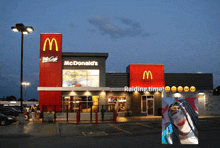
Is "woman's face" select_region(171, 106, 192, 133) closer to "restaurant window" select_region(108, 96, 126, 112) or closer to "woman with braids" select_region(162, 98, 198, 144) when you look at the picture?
"woman with braids" select_region(162, 98, 198, 144)

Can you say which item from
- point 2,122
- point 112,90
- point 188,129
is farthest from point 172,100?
point 112,90

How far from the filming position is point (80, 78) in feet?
113

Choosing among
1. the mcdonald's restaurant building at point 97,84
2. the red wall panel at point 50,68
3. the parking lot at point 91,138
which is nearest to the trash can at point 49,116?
the parking lot at point 91,138

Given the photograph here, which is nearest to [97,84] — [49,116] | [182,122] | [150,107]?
[150,107]

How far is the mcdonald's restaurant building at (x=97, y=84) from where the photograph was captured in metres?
33.7

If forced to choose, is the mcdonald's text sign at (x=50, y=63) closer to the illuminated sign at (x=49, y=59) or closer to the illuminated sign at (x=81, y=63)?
the illuminated sign at (x=49, y=59)

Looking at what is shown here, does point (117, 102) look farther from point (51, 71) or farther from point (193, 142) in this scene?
point (193, 142)

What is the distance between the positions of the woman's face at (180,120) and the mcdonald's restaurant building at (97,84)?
27389 millimetres

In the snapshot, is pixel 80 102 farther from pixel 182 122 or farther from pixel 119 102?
pixel 182 122

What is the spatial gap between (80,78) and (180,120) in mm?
28908

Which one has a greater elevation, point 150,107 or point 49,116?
point 150,107

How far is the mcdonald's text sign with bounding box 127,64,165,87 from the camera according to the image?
115ft

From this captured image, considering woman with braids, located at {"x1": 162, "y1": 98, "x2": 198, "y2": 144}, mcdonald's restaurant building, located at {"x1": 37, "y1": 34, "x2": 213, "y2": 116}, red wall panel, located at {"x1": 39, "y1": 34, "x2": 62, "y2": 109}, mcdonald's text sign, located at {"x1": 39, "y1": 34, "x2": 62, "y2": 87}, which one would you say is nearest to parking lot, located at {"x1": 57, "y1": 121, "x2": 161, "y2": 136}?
woman with braids, located at {"x1": 162, "y1": 98, "x2": 198, "y2": 144}

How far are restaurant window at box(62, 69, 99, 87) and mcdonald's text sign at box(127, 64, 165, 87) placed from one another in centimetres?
502
